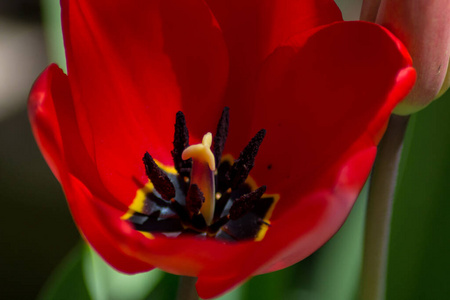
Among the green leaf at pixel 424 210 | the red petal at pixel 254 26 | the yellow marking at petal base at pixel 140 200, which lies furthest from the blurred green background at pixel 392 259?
the red petal at pixel 254 26

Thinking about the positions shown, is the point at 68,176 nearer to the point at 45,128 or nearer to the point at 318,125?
the point at 45,128

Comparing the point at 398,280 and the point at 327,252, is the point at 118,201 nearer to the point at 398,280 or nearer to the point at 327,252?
the point at 327,252

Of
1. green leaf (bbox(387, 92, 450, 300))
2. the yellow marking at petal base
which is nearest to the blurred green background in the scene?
green leaf (bbox(387, 92, 450, 300))

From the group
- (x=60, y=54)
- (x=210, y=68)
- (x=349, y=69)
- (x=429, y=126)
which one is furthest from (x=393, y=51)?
(x=60, y=54)

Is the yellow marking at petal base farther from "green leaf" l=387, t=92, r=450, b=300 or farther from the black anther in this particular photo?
"green leaf" l=387, t=92, r=450, b=300

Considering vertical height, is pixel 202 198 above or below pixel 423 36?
below

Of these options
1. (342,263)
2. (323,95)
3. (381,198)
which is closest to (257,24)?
(323,95)

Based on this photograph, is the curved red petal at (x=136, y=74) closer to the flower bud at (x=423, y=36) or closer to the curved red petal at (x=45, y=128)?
the curved red petal at (x=45, y=128)
